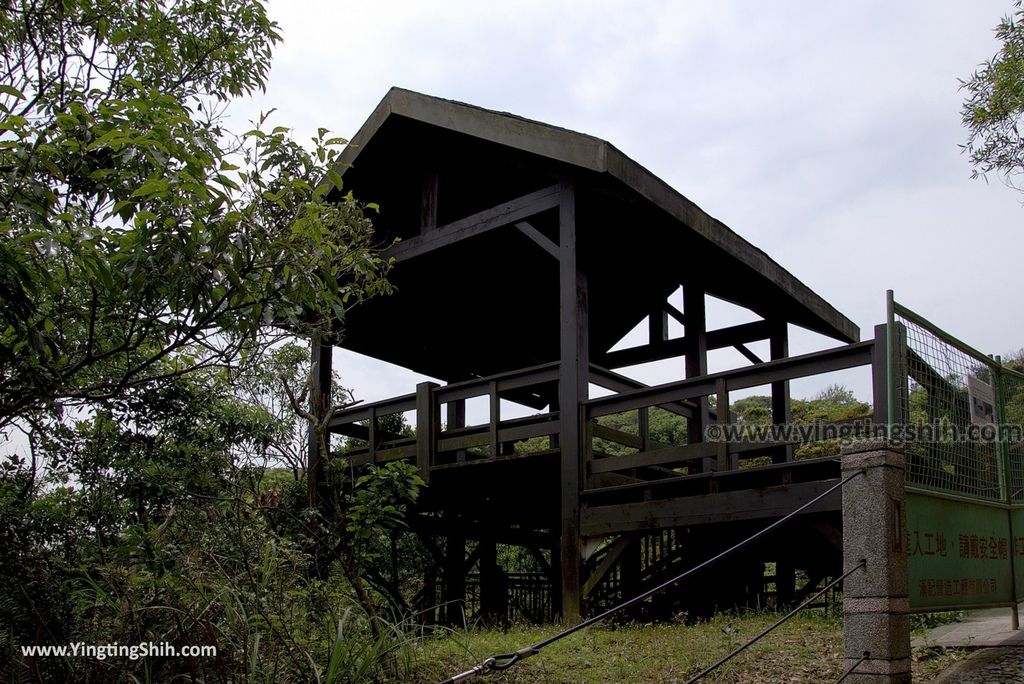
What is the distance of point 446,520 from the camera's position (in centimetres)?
1448

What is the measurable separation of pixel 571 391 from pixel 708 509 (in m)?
2.07

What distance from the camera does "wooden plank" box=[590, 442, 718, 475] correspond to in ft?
30.8

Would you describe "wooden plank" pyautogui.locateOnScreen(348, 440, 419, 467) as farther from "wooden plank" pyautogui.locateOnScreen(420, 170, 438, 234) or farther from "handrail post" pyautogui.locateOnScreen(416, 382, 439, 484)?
"wooden plank" pyautogui.locateOnScreen(420, 170, 438, 234)

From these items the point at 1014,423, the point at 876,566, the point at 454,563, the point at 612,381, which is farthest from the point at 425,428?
the point at 876,566

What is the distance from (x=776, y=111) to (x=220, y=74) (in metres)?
16.7

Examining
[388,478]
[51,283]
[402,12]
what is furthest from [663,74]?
[51,283]

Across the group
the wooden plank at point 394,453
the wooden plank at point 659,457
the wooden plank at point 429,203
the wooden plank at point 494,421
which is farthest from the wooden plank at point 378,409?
the wooden plank at point 659,457

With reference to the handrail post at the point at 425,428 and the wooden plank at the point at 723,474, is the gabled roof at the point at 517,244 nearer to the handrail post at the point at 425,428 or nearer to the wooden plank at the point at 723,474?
the handrail post at the point at 425,428

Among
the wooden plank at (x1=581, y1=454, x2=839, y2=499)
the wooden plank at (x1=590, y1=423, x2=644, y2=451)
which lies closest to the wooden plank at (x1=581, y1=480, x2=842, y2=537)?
the wooden plank at (x1=581, y1=454, x2=839, y2=499)

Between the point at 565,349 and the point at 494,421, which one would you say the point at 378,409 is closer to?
the point at 494,421

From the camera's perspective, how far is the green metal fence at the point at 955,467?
233 inches

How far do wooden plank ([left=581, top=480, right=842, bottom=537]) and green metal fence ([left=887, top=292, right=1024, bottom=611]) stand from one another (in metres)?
1.48

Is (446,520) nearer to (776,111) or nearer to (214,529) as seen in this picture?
(214,529)

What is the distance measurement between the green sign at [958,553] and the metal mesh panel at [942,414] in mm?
140
